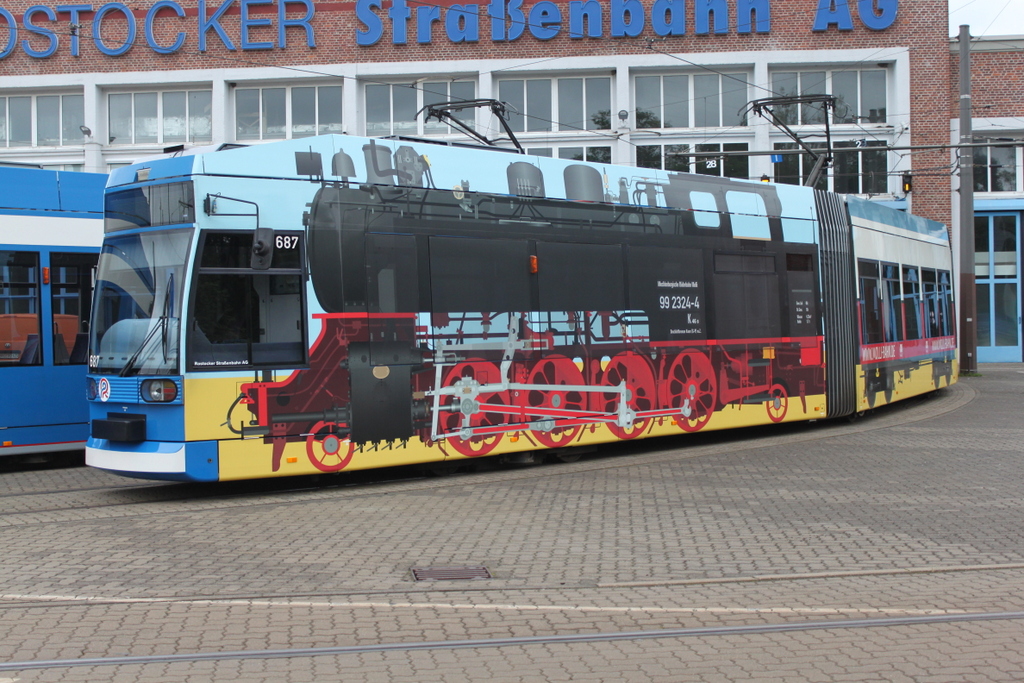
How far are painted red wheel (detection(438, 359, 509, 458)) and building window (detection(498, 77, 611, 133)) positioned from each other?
21.3m

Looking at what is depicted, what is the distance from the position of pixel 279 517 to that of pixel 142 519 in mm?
1067

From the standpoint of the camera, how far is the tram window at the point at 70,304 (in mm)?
11359

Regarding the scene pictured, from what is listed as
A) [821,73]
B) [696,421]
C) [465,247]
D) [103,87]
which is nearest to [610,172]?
[465,247]

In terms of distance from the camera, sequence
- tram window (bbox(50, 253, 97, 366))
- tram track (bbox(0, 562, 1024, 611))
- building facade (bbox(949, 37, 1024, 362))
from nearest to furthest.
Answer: tram track (bbox(0, 562, 1024, 611))
tram window (bbox(50, 253, 97, 366))
building facade (bbox(949, 37, 1024, 362))

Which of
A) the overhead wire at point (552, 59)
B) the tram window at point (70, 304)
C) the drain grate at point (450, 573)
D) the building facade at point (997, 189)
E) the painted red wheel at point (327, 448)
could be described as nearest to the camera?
the drain grate at point (450, 573)

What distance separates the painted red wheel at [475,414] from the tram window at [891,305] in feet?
26.8

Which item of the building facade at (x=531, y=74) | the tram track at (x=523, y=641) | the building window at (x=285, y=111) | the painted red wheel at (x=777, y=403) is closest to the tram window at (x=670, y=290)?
the painted red wheel at (x=777, y=403)

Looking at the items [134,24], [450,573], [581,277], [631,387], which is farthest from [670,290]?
[134,24]

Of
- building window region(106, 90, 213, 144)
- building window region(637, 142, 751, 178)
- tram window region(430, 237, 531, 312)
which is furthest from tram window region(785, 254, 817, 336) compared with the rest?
building window region(106, 90, 213, 144)

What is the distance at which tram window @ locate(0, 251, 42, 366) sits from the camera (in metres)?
11.0

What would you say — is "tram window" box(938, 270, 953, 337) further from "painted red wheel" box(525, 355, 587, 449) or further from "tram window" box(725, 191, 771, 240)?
"painted red wheel" box(525, 355, 587, 449)

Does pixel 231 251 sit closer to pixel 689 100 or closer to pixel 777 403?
pixel 777 403

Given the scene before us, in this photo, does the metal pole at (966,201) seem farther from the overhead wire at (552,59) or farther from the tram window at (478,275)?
the tram window at (478,275)

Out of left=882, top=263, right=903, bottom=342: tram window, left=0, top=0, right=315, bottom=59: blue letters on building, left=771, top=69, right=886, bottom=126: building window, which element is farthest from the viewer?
left=771, top=69, right=886, bottom=126: building window
